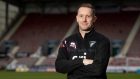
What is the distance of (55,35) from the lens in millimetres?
40750

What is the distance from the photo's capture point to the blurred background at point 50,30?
117 ft

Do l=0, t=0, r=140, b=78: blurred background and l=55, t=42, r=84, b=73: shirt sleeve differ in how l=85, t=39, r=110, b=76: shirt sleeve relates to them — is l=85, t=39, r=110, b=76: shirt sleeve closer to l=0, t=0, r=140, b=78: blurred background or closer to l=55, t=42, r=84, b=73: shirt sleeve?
l=55, t=42, r=84, b=73: shirt sleeve

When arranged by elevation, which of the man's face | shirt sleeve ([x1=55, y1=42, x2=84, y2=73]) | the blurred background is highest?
the man's face

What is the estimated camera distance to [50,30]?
4159 centimetres

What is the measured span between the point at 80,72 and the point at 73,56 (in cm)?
15

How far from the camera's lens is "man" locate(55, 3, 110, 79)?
3.25 metres

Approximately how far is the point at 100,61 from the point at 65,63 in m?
0.29

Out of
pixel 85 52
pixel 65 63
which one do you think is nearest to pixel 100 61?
pixel 85 52

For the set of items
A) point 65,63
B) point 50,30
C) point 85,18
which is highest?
point 85,18

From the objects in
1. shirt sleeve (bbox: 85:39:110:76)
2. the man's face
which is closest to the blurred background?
shirt sleeve (bbox: 85:39:110:76)

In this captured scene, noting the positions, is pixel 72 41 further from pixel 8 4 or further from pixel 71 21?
pixel 8 4

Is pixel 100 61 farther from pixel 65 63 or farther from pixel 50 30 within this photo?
pixel 50 30

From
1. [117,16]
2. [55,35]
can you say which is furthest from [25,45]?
[117,16]

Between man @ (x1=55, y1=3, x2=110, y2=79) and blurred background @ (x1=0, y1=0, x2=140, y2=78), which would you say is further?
blurred background @ (x1=0, y1=0, x2=140, y2=78)
